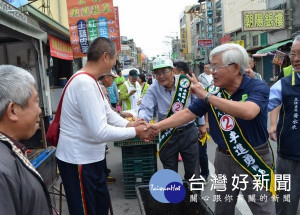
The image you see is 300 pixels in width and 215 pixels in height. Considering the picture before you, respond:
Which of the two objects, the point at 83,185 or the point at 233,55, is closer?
the point at 233,55

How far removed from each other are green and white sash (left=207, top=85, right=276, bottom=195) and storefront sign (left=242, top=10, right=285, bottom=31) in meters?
16.4

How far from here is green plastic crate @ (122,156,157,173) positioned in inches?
167

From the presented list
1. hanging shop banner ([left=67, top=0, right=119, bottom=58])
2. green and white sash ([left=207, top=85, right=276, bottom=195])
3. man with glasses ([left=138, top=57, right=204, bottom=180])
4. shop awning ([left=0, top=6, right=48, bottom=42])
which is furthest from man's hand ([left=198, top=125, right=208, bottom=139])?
hanging shop banner ([left=67, top=0, right=119, bottom=58])

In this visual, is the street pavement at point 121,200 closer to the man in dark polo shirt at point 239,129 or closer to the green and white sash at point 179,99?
the green and white sash at point 179,99

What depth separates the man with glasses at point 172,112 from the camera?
12.0 ft

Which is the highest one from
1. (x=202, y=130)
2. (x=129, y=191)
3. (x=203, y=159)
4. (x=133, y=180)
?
(x=202, y=130)

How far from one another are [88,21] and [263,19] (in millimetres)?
13372

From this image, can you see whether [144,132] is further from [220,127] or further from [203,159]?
[203,159]

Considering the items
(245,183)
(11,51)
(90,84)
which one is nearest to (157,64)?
(90,84)

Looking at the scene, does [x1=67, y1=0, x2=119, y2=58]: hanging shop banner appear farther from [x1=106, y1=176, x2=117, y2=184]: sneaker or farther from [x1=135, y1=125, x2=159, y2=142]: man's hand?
[x1=135, y1=125, x2=159, y2=142]: man's hand

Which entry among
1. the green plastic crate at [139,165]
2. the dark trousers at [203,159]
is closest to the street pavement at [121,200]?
the dark trousers at [203,159]

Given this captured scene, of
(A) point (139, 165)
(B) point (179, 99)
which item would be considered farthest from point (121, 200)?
(B) point (179, 99)

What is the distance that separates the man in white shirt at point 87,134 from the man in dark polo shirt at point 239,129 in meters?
0.77

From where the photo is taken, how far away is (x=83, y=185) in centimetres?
246
